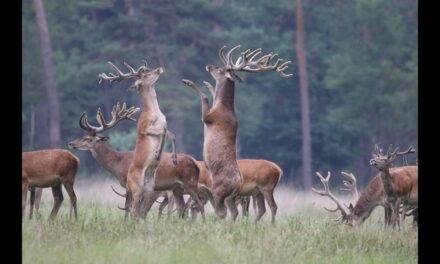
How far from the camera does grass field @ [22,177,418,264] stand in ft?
30.8

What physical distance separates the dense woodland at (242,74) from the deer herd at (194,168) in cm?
1823

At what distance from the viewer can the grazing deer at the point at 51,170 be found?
12398 mm

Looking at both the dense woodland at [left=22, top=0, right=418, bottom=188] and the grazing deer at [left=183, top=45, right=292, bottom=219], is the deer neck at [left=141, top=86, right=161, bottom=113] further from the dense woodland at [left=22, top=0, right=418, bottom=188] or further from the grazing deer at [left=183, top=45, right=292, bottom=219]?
the dense woodland at [left=22, top=0, right=418, bottom=188]

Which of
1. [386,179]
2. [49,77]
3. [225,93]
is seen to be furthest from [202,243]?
[49,77]

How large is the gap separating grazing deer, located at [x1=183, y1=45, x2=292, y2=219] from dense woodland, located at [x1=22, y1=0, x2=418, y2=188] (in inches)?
743

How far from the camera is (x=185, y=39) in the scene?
34406 mm

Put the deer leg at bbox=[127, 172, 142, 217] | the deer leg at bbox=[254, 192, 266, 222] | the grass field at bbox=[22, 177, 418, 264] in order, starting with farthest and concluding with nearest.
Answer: the deer leg at bbox=[254, 192, 266, 222] < the deer leg at bbox=[127, 172, 142, 217] < the grass field at bbox=[22, 177, 418, 264]

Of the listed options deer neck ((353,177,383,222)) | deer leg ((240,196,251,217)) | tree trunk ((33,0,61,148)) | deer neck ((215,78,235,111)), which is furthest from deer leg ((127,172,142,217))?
tree trunk ((33,0,61,148))

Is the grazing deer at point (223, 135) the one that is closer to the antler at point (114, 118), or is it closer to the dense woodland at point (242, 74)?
the antler at point (114, 118)

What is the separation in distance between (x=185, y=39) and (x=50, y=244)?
989 inches

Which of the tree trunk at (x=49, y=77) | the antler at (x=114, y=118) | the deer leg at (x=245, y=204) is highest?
the tree trunk at (x=49, y=77)

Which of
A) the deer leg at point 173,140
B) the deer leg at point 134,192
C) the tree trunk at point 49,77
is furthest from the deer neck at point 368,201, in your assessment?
the tree trunk at point 49,77

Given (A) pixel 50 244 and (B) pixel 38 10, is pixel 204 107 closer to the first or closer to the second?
(A) pixel 50 244
